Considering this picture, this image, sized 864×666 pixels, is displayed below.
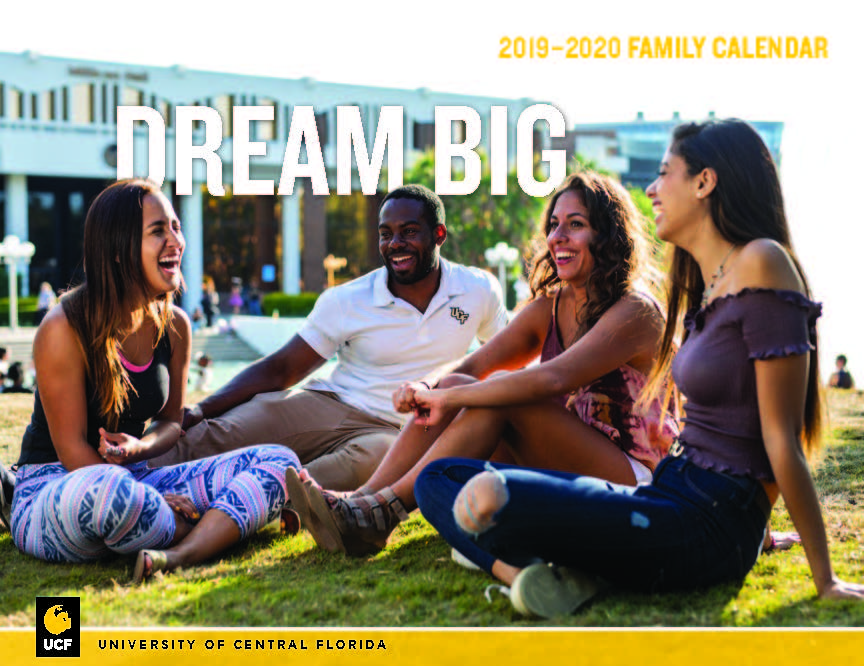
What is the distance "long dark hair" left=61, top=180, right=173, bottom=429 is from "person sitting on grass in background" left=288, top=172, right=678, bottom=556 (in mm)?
692

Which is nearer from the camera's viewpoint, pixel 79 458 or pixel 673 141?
pixel 673 141

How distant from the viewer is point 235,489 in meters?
3.47

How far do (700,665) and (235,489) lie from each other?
1627 millimetres

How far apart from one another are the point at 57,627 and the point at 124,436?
73 cm

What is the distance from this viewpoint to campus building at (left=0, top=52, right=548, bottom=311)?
3731 cm

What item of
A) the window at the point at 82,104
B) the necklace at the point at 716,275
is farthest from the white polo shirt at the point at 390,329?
the window at the point at 82,104

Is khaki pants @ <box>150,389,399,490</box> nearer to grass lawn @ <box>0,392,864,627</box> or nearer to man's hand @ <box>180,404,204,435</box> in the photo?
man's hand @ <box>180,404,204,435</box>

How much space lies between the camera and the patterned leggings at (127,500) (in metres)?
3.14

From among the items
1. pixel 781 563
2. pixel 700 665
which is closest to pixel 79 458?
pixel 700 665

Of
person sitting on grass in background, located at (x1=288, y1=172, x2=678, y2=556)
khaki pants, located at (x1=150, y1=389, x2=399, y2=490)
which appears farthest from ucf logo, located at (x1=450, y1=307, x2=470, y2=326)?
person sitting on grass in background, located at (x1=288, y1=172, x2=678, y2=556)

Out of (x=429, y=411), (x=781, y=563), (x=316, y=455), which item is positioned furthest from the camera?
(x=316, y=455)

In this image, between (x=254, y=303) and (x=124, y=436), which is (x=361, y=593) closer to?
(x=124, y=436)

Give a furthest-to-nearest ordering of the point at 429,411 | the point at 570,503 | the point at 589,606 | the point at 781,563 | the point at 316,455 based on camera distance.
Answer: the point at 316,455 < the point at 429,411 < the point at 781,563 < the point at 589,606 < the point at 570,503

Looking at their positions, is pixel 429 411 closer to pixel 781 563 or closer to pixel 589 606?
pixel 589 606
